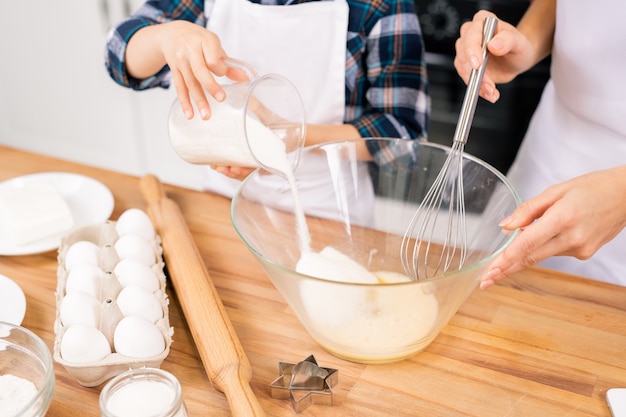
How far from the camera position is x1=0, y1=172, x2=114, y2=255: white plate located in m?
0.97

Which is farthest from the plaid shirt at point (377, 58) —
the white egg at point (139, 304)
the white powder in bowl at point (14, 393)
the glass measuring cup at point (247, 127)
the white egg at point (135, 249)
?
the white powder in bowl at point (14, 393)

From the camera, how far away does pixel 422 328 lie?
74 centimetres

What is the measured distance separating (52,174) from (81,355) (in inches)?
20.8

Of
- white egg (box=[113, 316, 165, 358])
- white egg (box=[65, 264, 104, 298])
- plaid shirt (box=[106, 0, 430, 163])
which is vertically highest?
plaid shirt (box=[106, 0, 430, 163])

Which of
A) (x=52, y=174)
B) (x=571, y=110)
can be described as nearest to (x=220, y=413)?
(x=52, y=174)

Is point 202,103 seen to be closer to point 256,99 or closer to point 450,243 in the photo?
point 256,99

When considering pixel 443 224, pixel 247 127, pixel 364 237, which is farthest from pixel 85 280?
pixel 443 224

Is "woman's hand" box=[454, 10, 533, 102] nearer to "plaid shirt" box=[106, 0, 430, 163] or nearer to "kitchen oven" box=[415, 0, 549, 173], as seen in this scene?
"plaid shirt" box=[106, 0, 430, 163]

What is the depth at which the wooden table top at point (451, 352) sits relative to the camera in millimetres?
709

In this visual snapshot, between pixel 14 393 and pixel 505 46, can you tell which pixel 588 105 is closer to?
pixel 505 46

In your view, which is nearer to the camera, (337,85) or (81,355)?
(81,355)

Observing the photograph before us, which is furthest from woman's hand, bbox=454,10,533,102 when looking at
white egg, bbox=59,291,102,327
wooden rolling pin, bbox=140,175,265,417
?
white egg, bbox=59,291,102,327

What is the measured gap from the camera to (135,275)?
81 centimetres

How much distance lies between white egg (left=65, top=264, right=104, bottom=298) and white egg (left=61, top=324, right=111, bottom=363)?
0.09 meters
